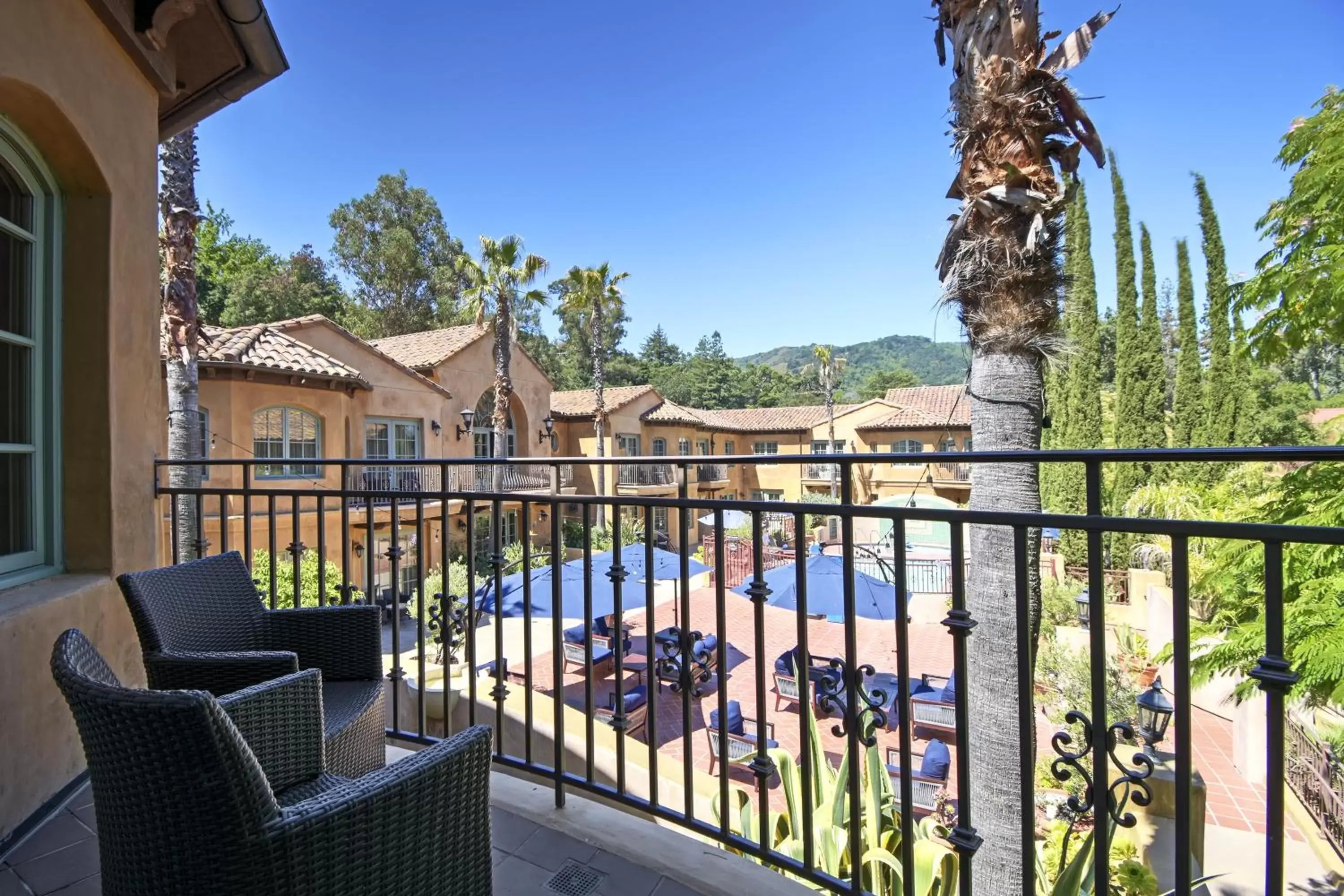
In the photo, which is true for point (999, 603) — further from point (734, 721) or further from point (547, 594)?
point (547, 594)

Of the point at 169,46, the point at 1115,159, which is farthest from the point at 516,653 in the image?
the point at 1115,159

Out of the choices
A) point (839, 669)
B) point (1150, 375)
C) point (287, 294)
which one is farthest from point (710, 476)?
point (839, 669)

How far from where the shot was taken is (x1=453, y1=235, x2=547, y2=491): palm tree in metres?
16.7

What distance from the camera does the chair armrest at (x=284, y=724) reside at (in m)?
1.39

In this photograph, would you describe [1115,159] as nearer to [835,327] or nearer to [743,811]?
[743,811]

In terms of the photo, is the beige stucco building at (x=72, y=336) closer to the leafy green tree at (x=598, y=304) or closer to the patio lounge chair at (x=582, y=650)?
the patio lounge chair at (x=582, y=650)

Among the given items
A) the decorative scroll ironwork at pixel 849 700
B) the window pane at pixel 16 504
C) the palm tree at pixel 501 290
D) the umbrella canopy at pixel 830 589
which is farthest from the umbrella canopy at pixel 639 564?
the palm tree at pixel 501 290

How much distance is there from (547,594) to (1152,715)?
20.8 ft

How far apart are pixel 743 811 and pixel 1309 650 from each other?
8.26 feet

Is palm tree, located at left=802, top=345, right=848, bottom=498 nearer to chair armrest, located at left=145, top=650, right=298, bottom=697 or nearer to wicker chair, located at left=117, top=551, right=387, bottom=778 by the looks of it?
wicker chair, located at left=117, top=551, right=387, bottom=778

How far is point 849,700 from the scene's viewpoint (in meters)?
1.50

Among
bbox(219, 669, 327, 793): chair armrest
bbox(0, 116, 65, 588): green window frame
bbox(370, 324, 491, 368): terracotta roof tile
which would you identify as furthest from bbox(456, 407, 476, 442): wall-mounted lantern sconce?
bbox(219, 669, 327, 793): chair armrest

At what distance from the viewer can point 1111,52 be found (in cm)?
441

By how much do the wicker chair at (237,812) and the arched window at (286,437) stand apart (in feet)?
41.9
